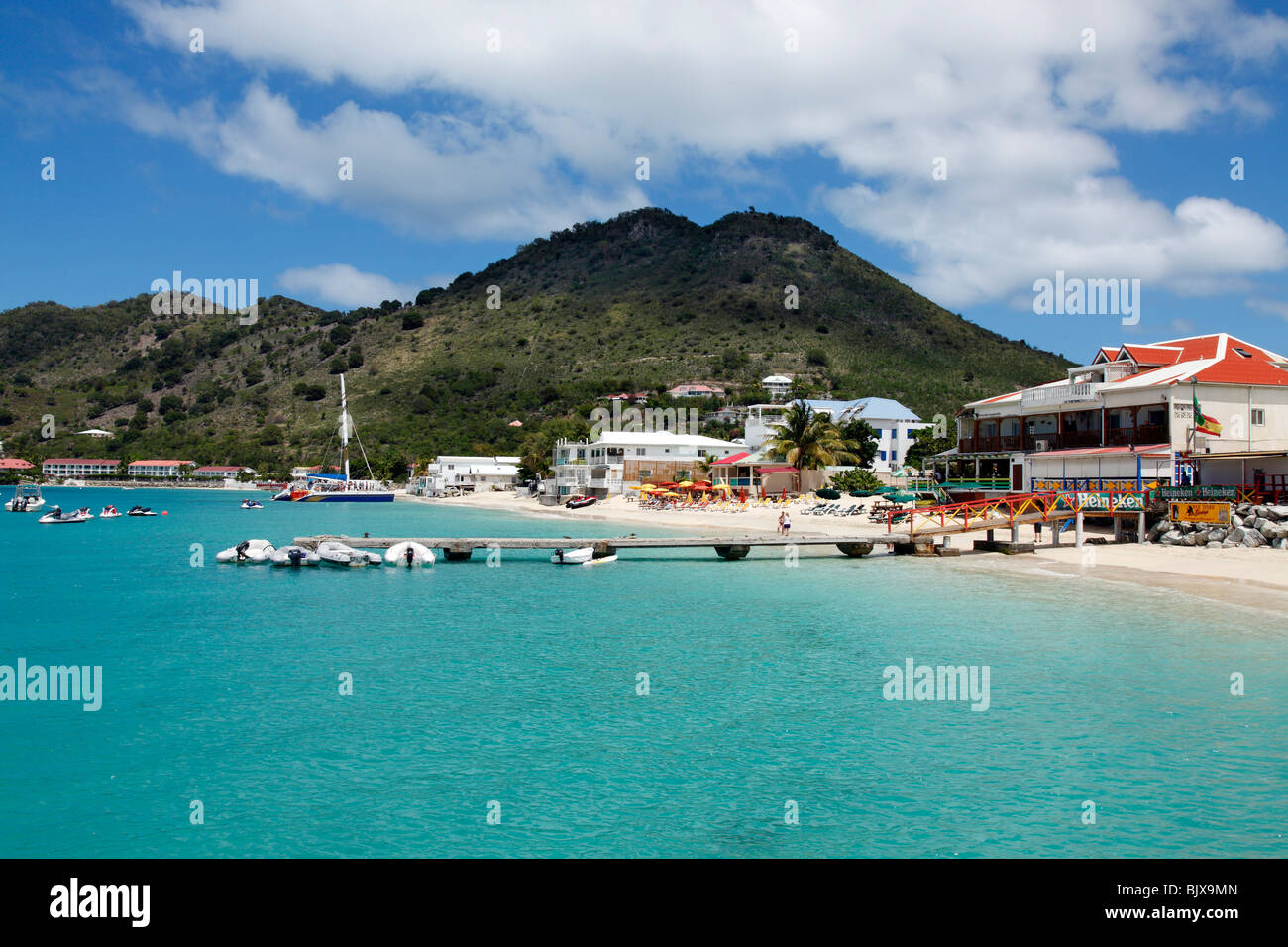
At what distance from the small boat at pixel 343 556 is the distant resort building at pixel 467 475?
66466 millimetres

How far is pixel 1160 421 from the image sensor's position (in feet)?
122

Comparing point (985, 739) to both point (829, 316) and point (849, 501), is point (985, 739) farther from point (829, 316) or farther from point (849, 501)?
point (829, 316)

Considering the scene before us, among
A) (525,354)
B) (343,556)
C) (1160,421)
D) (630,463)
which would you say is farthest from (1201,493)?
(525,354)

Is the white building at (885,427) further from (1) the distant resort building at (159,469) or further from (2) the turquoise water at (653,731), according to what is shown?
(1) the distant resort building at (159,469)

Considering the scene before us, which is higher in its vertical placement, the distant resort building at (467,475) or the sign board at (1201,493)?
the distant resort building at (467,475)

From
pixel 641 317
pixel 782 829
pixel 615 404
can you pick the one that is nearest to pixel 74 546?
pixel 782 829

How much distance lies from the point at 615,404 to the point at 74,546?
65.3 m

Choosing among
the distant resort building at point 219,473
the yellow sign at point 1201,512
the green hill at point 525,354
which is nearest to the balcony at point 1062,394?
the yellow sign at point 1201,512

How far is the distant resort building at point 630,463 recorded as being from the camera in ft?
262

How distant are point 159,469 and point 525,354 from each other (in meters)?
71.0

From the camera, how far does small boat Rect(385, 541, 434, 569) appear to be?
3694 cm

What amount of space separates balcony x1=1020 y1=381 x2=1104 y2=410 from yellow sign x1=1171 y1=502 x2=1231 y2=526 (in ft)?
27.6
